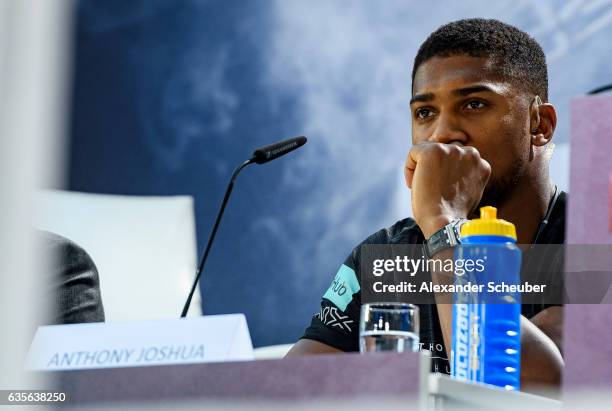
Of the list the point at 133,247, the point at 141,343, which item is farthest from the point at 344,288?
the point at 141,343

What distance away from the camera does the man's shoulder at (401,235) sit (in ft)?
5.35

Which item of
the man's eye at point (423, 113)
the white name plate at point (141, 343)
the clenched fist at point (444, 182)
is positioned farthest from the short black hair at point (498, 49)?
the white name plate at point (141, 343)

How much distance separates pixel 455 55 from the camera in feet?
5.33

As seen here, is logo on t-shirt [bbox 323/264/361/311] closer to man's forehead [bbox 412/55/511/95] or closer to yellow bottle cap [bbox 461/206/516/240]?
man's forehead [bbox 412/55/511/95]

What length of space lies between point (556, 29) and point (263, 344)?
1.38 meters

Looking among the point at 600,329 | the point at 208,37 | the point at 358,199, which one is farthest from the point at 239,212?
the point at 600,329

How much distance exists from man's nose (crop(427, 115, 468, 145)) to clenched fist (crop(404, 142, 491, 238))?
0.19m

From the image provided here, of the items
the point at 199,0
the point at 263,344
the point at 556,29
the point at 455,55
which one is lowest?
the point at 263,344

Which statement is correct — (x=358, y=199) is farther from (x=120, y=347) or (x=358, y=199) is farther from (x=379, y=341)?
(x=120, y=347)

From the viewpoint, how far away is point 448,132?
5.08ft

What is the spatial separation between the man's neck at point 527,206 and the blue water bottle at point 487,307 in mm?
762

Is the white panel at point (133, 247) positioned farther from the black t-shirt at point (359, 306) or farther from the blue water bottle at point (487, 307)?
the blue water bottle at point (487, 307)

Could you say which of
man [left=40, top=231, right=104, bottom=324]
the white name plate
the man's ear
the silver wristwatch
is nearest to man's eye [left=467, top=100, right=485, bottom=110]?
the man's ear

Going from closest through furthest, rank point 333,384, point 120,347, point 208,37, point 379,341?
point 333,384, point 120,347, point 379,341, point 208,37
